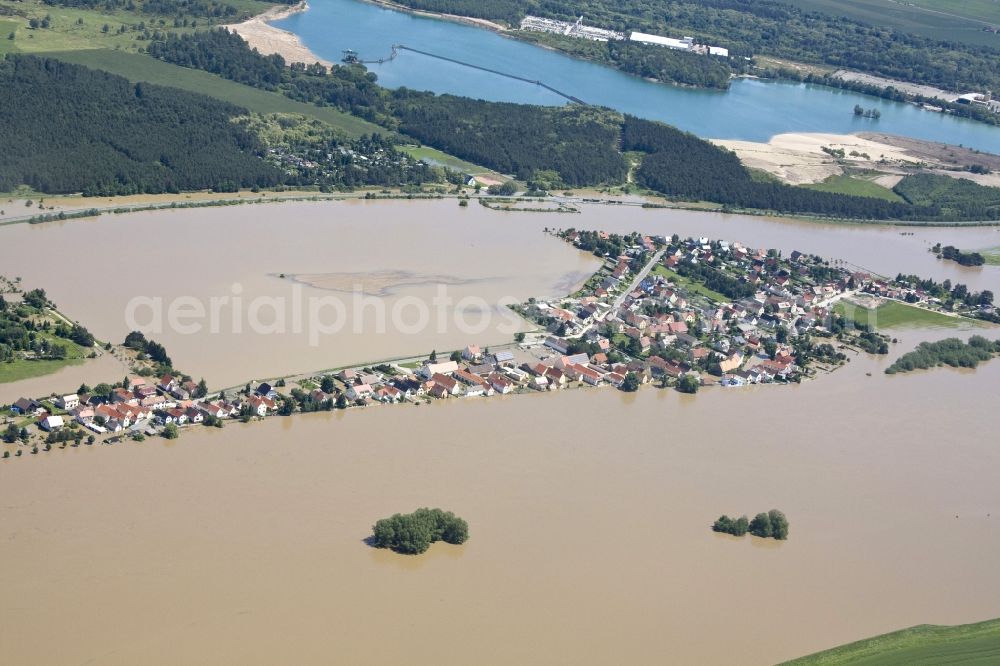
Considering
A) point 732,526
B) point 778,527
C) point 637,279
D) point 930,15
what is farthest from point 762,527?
point 930,15

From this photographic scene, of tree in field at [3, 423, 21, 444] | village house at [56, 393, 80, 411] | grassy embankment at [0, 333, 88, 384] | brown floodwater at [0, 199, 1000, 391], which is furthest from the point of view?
brown floodwater at [0, 199, 1000, 391]

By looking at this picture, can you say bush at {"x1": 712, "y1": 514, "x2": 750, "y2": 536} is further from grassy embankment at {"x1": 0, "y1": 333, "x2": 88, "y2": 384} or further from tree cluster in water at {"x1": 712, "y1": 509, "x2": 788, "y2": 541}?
grassy embankment at {"x1": 0, "y1": 333, "x2": 88, "y2": 384}

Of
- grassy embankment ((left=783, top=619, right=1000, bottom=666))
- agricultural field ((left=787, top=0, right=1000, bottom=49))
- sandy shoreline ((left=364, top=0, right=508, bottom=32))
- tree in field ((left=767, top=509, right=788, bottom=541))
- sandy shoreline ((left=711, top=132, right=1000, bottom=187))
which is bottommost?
grassy embankment ((left=783, top=619, right=1000, bottom=666))

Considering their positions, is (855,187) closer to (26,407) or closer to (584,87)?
(584,87)

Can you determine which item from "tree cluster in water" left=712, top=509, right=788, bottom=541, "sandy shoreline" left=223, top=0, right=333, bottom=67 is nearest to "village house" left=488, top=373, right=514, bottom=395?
"tree cluster in water" left=712, top=509, right=788, bottom=541

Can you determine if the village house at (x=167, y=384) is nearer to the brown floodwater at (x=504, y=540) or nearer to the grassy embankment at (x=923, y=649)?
the brown floodwater at (x=504, y=540)

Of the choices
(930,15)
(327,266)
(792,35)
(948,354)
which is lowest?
(948,354)
